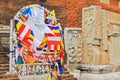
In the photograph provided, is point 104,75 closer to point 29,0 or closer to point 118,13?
point 118,13

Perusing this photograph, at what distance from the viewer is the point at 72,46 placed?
8445 mm

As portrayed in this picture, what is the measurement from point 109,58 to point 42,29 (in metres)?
3.04

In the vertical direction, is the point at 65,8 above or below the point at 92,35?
above

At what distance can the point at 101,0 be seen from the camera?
9469 mm

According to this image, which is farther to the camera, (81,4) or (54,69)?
(81,4)

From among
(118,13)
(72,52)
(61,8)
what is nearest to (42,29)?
(72,52)

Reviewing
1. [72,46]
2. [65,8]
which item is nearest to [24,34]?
[72,46]

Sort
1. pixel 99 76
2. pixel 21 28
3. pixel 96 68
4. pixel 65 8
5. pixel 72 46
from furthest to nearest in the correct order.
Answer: pixel 65 8 → pixel 72 46 → pixel 96 68 → pixel 99 76 → pixel 21 28

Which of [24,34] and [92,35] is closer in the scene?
[24,34]

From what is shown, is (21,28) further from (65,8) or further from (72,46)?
(65,8)

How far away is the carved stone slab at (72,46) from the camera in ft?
27.6

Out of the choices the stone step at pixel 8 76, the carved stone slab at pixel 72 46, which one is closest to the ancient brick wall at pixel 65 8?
the carved stone slab at pixel 72 46

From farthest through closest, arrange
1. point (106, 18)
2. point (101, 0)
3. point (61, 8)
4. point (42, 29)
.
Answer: point (61, 8) < point (101, 0) < point (106, 18) < point (42, 29)

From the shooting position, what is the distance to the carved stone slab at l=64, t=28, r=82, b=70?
8414 millimetres
